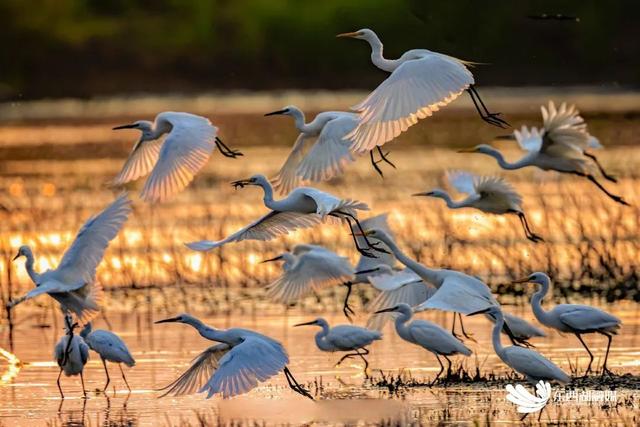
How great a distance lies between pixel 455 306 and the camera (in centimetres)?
1167

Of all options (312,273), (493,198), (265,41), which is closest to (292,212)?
(312,273)

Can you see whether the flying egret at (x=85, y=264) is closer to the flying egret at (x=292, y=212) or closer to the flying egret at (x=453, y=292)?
the flying egret at (x=292, y=212)

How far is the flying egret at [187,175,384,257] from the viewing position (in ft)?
39.5

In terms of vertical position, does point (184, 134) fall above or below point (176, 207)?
above

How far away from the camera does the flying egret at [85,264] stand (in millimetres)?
12562

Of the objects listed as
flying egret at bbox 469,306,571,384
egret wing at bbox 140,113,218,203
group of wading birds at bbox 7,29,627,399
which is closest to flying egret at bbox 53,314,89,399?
group of wading birds at bbox 7,29,627,399

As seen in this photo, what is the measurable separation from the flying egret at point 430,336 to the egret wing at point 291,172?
44.4 inches

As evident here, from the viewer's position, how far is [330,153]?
42.4ft

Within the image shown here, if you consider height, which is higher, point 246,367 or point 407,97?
point 407,97

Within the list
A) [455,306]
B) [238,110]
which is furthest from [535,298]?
[238,110]

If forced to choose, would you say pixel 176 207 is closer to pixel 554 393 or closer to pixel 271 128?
pixel 554 393

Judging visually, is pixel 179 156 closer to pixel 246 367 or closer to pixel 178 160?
pixel 178 160

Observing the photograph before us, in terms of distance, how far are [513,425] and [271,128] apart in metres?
23.4

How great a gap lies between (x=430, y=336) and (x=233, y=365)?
85.2 inches
